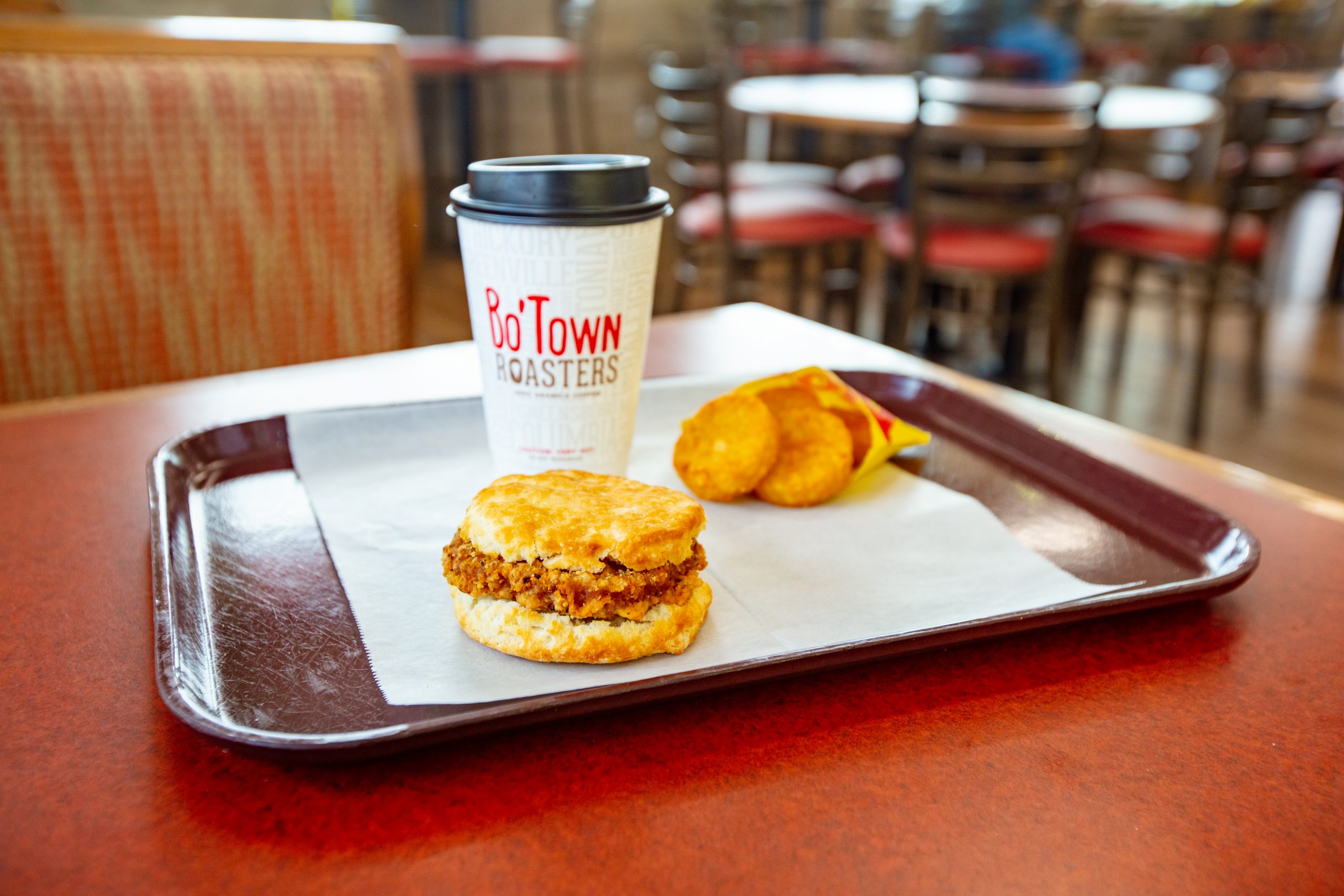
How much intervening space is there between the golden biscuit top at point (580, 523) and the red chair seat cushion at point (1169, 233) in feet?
9.35

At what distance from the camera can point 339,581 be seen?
62 cm

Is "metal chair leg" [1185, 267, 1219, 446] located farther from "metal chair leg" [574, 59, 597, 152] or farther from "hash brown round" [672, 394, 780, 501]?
"metal chair leg" [574, 59, 597, 152]

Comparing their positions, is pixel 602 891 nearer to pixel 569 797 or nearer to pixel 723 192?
pixel 569 797

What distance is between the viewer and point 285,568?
→ 63 centimetres

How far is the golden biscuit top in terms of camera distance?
0.52 m

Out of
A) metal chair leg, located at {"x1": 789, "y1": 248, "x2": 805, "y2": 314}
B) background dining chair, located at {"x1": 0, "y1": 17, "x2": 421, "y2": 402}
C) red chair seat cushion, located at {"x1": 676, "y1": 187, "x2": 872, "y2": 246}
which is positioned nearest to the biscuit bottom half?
background dining chair, located at {"x1": 0, "y1": 17, "x2": 421, "y2": 402}

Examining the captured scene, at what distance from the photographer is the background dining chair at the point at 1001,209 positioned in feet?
8.48

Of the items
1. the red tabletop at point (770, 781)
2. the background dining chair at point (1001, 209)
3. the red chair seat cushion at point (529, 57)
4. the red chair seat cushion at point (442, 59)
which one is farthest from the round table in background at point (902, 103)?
the red tabletop at point (770, 781)

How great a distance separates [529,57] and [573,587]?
421 centimetres

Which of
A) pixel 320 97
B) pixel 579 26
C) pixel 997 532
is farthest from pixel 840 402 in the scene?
pixel 579 26

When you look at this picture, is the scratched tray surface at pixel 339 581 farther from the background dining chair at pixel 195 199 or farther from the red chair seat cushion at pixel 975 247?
the red chair seat cushion at pixel 975 247

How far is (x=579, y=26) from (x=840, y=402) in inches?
181

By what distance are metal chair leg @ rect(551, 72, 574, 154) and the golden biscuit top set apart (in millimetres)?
4668

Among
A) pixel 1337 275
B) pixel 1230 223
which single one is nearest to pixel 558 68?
pixel 1230 223
